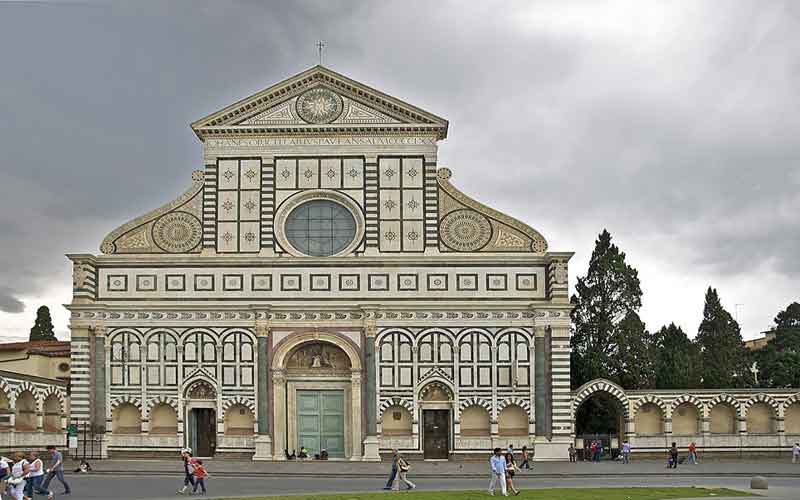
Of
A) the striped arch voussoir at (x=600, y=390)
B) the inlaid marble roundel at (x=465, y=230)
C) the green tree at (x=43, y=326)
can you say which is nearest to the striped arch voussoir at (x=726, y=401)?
the striped arch voussoir at (x=600, y=390)

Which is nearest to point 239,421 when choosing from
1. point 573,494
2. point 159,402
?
point 159,402

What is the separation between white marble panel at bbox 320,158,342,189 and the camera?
152 feet

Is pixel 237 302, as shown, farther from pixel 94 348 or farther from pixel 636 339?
pixel 636 339

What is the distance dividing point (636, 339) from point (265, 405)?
19.3 meters

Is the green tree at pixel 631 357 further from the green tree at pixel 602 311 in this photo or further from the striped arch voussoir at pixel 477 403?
the striped arch voussoir at pixel 477 403

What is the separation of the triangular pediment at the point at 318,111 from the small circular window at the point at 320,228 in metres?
3.48

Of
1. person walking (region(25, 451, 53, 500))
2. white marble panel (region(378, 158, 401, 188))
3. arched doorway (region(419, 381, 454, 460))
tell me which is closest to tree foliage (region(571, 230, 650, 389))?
arched doorway (region(419, 381, 454, 460))

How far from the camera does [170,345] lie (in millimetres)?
45156

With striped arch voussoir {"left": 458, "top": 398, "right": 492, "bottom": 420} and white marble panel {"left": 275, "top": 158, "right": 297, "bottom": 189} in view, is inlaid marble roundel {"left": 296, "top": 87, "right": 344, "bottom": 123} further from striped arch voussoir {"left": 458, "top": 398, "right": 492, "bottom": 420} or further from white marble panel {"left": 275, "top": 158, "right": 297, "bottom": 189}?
striped arch voussoir {"left": 458, "top": 398, "right": 492, "bottom": 420}

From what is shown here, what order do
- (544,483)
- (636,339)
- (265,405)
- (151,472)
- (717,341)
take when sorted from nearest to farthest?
1. (544,483)
2. (151,472)
3. (265,405)
4. (636,339)
5. (717,341)

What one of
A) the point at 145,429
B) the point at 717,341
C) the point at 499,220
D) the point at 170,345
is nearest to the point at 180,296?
the point at 170,345

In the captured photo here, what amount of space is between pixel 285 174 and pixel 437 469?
14.8 metres

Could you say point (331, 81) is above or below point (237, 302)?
above

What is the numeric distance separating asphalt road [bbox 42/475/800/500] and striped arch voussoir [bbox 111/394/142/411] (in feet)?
26.4
